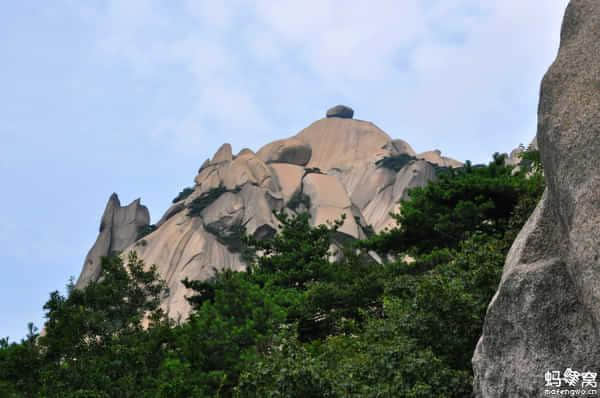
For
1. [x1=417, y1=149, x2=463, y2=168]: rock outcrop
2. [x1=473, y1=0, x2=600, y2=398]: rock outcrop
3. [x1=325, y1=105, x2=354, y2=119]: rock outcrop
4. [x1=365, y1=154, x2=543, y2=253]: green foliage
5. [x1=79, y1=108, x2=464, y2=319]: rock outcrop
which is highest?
[x1=325, y1=105, x2=354, y2=119]: rock outcrop

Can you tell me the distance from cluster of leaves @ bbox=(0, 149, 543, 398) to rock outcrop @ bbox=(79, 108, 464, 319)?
1198 centimetres

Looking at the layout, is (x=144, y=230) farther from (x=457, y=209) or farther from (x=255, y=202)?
(x=457, y=209)

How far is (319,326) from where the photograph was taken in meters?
13.7

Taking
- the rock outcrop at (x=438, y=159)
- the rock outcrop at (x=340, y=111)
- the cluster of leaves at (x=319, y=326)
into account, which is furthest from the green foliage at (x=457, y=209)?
the rock outcrop at (x=340, y=111)

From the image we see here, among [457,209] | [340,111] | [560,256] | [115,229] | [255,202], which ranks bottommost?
[560,256]

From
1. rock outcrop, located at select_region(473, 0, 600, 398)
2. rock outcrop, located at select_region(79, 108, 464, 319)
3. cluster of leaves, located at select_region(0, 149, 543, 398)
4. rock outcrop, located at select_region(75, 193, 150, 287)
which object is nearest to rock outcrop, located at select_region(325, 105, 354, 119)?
rock outcrop, located at select_region(79, 108, 464, 319)

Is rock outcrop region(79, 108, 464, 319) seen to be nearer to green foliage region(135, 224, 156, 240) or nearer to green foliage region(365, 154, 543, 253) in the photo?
green foliage region(135, 224, 156, 240)

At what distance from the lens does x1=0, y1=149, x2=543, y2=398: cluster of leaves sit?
6.93 m

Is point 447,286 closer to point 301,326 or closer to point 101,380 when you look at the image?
point 101,380

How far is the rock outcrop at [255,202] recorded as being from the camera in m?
30.3

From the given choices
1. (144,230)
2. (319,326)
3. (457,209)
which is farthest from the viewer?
(144,230)

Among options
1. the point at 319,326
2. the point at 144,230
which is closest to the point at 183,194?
the point at 144,230

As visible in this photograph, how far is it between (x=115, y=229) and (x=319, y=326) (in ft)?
80.3

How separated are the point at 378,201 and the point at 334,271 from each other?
1983 cm
